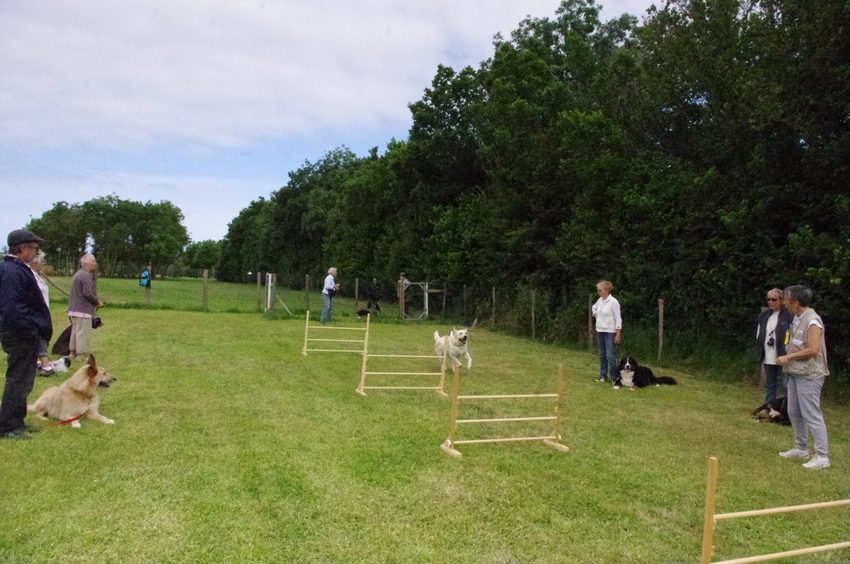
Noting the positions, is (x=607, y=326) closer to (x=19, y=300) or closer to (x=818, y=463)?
(x=818, y=463)

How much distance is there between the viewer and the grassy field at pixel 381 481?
3.99 meters

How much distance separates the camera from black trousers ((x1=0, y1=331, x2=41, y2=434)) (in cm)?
586

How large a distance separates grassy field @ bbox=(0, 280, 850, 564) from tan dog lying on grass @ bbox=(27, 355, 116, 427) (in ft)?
0.50

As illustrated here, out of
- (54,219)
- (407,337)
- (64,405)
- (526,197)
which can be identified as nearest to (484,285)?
(526,197)

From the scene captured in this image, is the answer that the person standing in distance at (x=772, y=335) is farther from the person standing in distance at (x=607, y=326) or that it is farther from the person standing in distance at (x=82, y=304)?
the person standing in distance at (x=82, y=304)

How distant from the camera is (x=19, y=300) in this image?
5840 millimetres

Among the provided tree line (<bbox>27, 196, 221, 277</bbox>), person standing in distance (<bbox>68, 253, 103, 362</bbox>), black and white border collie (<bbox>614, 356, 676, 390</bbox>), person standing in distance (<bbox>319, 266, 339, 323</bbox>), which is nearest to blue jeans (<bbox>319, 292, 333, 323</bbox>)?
person standing in distance (<bbox>319, 266, 339, 323</bbox>)

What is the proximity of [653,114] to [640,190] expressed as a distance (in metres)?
2.17

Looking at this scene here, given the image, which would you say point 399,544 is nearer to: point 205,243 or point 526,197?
point 526,197

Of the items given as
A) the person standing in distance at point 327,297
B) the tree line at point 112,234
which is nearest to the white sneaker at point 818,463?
the person standing in distance at point 327,297

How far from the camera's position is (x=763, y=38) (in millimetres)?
11242

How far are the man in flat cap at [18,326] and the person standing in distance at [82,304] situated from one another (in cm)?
414

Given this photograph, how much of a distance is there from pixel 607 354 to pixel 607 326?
57 centimetres

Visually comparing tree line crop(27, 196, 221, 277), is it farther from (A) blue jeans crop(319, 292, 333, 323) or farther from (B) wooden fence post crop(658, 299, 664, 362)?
(B) wooden fence post crop(658, 299, 664, 362)
